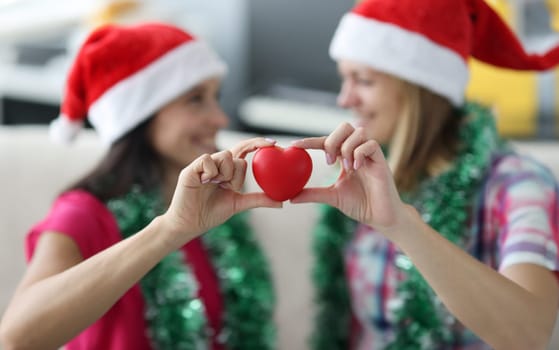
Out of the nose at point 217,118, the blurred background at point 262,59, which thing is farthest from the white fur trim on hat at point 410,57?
the blurred background at point 262,59

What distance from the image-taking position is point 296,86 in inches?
106

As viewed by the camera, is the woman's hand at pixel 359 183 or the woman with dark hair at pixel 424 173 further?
the woman with dark hair at pixel 424 173

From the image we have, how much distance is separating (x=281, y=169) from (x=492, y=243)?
482 millimetres

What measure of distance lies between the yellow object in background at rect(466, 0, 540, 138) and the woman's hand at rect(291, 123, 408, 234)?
125cm

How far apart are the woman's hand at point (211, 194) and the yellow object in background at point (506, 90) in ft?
4.35

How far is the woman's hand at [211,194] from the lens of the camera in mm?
935

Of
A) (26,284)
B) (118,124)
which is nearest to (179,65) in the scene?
(118,124)

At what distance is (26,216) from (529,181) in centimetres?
101

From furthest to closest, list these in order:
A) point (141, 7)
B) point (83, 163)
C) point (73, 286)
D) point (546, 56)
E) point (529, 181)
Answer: point (141, 7) < point (83, 163) < point (546, 56) < point (529, 181) < point (73, 286)

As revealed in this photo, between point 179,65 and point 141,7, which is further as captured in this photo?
point 141,7

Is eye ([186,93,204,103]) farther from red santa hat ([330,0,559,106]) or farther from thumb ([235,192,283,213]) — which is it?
thumb ([235,192,283,213])

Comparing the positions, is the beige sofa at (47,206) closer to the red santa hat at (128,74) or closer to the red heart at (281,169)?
the red santa hat at (128,74)

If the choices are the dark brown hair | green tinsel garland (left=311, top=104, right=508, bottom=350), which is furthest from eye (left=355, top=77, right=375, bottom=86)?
the dark brown hair

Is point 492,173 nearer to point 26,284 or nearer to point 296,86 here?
point 26,284
